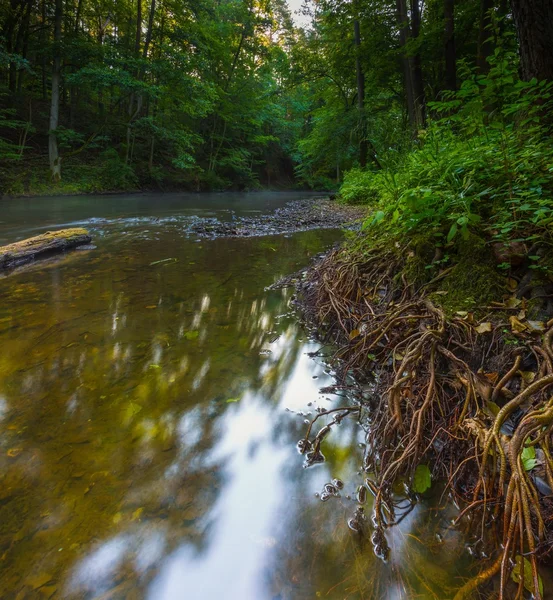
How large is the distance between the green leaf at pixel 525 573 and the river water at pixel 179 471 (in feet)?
0.53

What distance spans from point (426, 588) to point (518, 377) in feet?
3.36

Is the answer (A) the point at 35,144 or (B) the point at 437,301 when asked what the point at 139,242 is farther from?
(A) the point at 35,144

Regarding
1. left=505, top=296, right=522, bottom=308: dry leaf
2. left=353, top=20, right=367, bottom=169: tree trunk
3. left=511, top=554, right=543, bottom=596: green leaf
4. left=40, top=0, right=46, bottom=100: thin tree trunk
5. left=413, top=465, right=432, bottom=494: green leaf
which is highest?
left=40, top=0, right=46, bottom=100: thin tree trunk

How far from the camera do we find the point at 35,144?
16922 mm

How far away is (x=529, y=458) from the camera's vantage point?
1258 millimetres

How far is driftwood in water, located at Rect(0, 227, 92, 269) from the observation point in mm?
4711

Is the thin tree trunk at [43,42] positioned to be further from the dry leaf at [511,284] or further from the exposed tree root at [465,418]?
the dry leaf at [511,284]

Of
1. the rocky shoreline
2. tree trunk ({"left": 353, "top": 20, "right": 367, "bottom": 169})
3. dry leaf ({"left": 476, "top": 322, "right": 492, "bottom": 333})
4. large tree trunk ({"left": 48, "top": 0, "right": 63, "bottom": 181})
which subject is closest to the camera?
dry leaf ({"left": 476, "top": 322, "right": 492, "bottom": 333})

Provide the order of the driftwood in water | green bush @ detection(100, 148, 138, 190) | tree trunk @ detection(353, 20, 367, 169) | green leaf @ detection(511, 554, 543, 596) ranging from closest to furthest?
green leaf @ detection(511, 554, 543, 596) < the driftwood in water < tree trunk @ detection(353, 20, 367, 169) < green bush @ detection(100, 148, 138, 190)

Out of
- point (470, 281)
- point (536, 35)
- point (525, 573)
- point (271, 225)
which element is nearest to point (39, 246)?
point (271, 225)

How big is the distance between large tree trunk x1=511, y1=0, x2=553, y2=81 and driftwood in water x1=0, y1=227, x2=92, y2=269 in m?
6.55

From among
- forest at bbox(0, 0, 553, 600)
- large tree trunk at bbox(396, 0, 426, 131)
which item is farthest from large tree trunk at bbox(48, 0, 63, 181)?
large tree trunk at bbox(396, 0, 426, 131)

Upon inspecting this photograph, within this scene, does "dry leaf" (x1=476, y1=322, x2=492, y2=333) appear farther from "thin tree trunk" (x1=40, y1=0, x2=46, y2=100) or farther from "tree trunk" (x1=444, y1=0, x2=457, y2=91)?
"thin tree trunk" (x1=40, y1=0, x2=46, y2=100)

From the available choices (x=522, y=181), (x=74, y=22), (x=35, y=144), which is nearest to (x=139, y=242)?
(x=522, y=181)
